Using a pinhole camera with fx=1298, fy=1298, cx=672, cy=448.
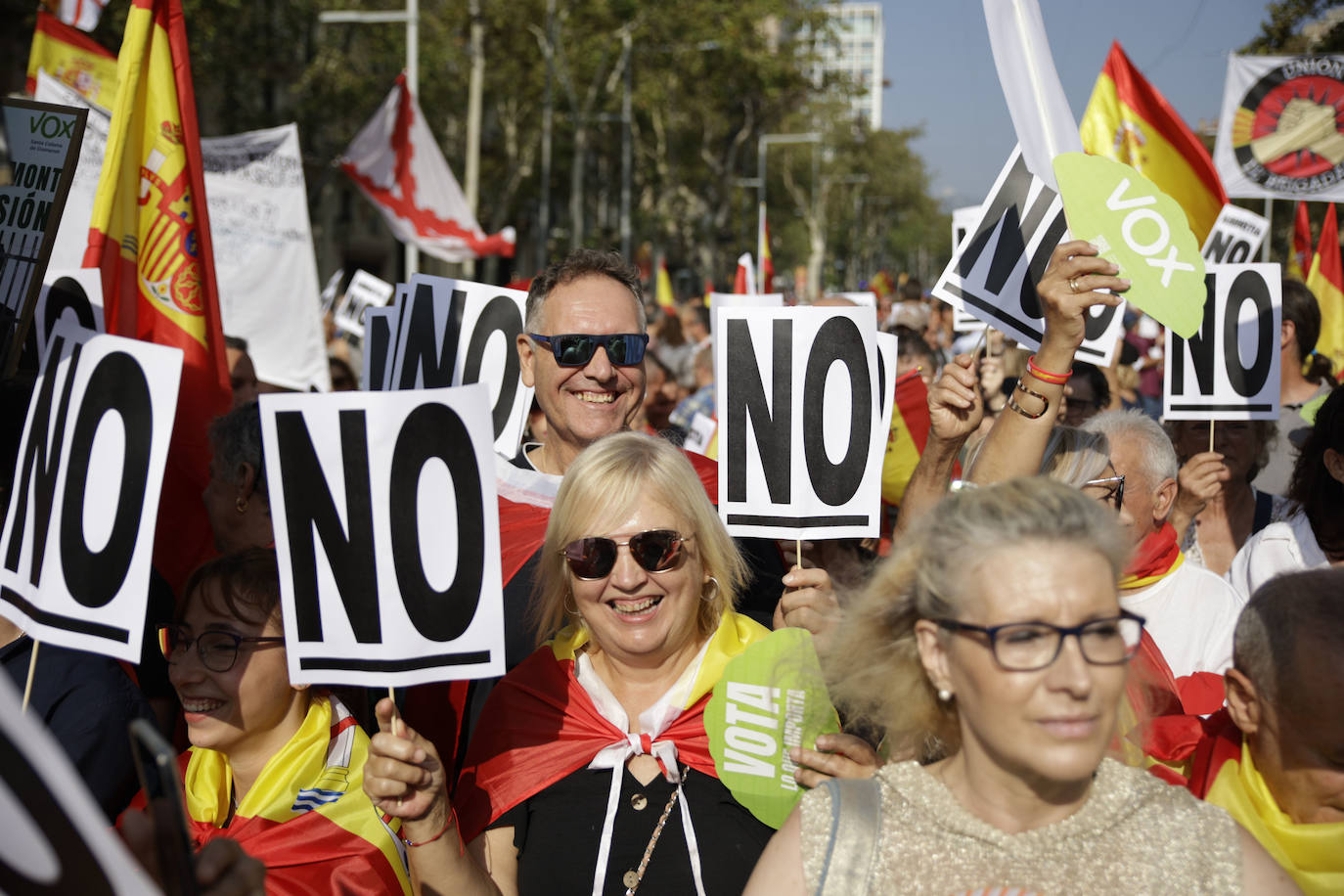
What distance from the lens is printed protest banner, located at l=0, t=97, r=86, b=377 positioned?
3.23 metres

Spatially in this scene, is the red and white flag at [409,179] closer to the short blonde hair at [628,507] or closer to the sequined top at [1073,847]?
the short blonde hair at [628,507]

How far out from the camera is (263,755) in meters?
2.81

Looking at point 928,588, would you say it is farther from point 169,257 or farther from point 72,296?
point 169,257

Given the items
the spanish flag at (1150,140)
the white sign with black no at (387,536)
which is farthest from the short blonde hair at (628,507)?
the spanish flag at (1150,140)

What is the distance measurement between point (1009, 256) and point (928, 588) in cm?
187

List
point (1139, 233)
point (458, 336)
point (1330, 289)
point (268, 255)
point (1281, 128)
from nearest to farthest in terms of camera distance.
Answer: point (1139, 233)
point (458, 336)
point (268, 255)
point (1330, 289)
point (1281, 128)

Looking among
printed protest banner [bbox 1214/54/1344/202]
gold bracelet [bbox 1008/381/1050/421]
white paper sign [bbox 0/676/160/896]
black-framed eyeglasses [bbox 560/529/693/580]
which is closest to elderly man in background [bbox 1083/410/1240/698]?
gold bracelet [bbox 1008/381/1050/421]

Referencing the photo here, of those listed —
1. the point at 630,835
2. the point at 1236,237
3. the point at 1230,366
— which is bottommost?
the point at 630,835

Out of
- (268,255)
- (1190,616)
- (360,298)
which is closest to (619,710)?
(1190,616)

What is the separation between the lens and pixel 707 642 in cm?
294

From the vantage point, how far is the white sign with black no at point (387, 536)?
2.39 meters

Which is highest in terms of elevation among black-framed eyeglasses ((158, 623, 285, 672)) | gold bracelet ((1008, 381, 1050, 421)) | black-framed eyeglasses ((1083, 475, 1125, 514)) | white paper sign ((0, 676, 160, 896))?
gold bracelet ((1008, 381, 1050, 421))

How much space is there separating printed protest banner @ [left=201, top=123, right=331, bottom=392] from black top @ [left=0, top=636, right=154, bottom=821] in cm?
441

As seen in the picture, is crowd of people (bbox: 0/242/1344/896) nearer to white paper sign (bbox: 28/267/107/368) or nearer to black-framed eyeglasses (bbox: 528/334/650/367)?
black-framed eyeglasses (bbox: 528/334/650/367)
